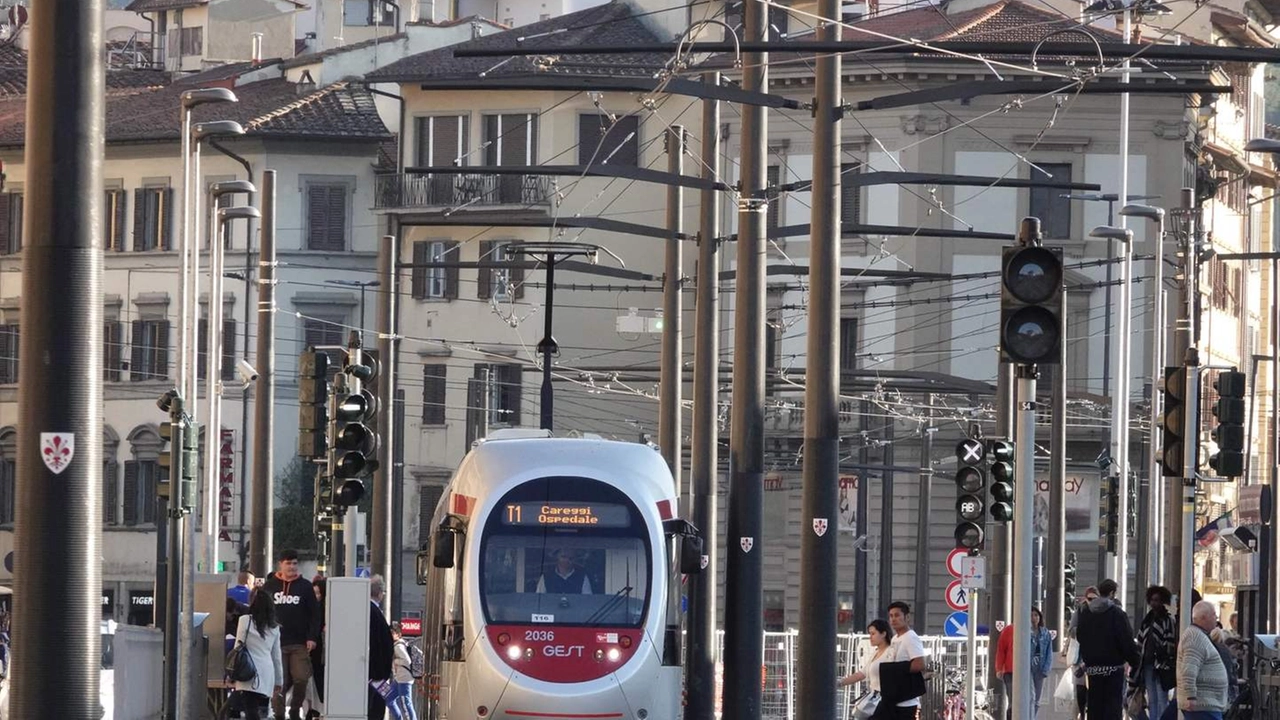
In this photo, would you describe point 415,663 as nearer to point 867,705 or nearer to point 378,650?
point 378,650

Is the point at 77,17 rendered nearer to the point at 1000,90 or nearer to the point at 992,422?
the point at 1000,90

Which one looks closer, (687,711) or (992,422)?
(687,711)

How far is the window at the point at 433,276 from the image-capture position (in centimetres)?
7150

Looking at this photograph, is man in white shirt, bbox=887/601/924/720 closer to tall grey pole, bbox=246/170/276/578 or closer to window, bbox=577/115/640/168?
tall grey pole, bbox=246/170/276/578

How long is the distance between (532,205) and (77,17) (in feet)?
191

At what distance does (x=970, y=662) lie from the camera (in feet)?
Answer: 86.9

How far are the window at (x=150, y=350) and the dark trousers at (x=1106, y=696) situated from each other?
53290mm

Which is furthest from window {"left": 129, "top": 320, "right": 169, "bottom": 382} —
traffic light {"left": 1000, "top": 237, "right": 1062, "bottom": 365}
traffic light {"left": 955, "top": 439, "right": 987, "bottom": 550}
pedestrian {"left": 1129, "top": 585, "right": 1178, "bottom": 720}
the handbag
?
traffic light {"left": 1000, "top": 237, "right": 1062, "bottom": 365}

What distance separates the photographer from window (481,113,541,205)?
2729 inches

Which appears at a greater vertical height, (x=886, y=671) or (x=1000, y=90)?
(x=1000, y=90)

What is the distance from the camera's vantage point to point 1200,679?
22500 mm

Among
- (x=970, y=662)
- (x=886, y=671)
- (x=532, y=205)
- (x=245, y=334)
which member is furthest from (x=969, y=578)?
(x=245, y=334)

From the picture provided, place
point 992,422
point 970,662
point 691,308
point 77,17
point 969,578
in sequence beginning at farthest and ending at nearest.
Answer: point 691,308, point 992,422, point 969,578, point 970,662, point 77,17

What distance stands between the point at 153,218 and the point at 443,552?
52941 millimetres
